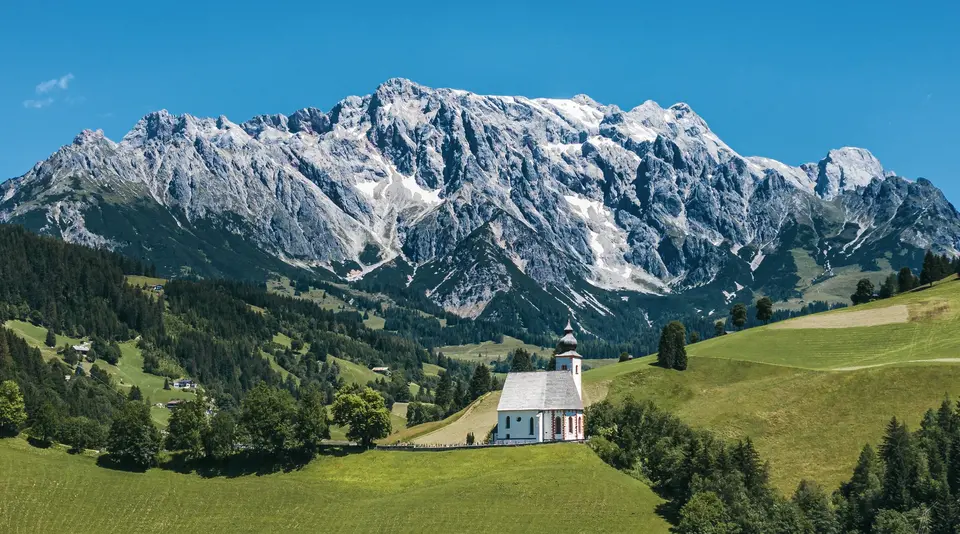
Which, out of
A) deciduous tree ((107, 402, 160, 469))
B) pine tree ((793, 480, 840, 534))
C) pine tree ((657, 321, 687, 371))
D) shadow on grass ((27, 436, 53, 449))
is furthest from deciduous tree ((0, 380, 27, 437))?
pine tree ((657, 321, 687, 371))

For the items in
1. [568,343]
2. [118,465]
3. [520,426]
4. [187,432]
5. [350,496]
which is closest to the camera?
[350,496]

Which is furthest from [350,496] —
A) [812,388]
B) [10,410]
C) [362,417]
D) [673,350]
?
[673,350]

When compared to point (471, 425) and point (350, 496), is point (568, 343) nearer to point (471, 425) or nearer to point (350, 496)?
point (471, 425)

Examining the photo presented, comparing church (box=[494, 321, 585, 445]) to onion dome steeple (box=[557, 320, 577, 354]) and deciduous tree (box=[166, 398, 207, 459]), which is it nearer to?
onion dome steeple (box=[557, 320, 577, 354])

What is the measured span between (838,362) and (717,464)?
64.6 metres

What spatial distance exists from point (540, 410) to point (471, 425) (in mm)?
24699

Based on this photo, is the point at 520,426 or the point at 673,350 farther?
the point at 673,350

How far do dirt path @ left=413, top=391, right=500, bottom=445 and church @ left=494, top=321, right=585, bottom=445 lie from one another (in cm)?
830

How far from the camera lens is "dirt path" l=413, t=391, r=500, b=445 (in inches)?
6299

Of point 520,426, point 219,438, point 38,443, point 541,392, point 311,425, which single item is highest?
point 541,392

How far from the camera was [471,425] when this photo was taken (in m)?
172

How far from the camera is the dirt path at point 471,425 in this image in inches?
6299

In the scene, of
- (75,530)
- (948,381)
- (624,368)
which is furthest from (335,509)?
(948,381)

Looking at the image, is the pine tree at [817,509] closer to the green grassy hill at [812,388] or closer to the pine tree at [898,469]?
the pine tree at [898,469]
